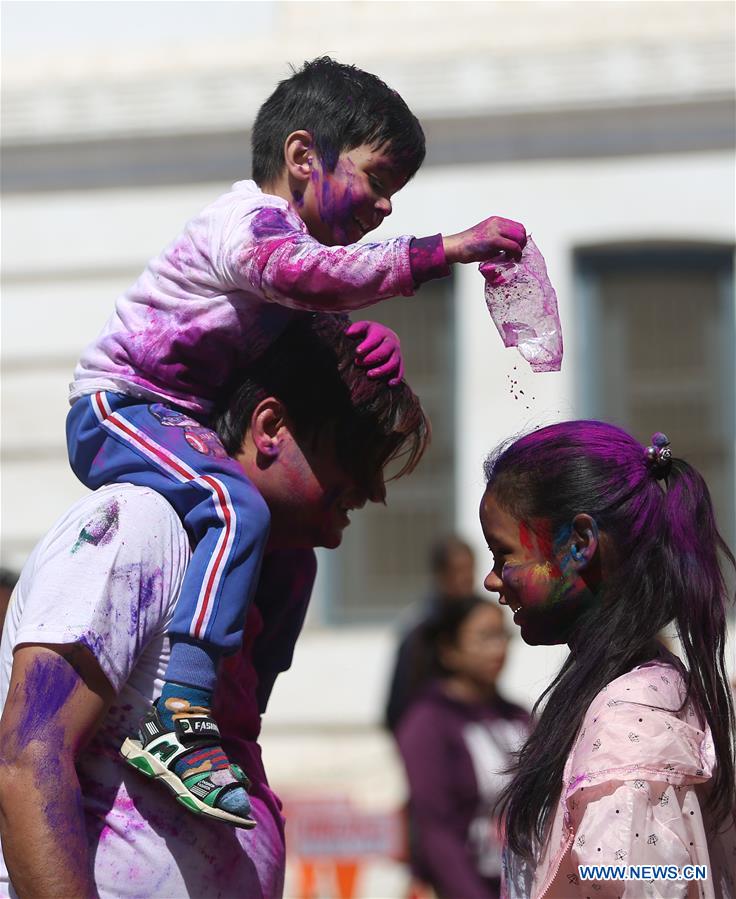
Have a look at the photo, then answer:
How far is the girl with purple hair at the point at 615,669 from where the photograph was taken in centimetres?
237

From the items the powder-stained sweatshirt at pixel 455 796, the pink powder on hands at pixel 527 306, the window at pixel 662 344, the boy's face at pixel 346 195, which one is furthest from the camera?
the window at pixel 662 344

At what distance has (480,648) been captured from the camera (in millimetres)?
6074

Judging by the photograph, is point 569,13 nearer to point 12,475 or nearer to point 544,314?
point 12,475

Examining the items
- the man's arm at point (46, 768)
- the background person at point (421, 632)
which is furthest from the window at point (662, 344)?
the man's arm at point (46, 768)

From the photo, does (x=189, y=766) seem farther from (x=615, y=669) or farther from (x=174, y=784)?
(x=615, y=669)

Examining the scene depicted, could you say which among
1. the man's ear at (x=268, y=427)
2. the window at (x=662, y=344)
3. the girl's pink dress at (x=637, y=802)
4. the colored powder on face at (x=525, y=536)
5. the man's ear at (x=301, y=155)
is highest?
the window at (x=662, y=344)

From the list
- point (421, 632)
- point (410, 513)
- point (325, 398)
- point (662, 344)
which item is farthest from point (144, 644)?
point (662, 344)

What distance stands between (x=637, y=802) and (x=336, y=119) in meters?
1.24

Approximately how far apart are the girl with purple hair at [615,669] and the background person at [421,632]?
3.71 m

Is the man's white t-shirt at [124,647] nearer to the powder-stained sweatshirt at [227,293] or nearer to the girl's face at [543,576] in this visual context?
the powder-stained sweatshirt at [227,293]

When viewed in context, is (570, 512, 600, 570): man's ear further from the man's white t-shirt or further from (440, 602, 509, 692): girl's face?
(440, 602, 509, 692): girl's face

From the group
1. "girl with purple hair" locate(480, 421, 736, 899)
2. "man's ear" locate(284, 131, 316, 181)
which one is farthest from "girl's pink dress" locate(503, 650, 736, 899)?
"man's ear" locate(284, 131, 316, 181)

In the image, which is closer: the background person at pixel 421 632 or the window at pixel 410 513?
the background person at pixel 421 632

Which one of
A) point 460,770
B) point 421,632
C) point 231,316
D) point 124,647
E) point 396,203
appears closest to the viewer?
point 124,647
